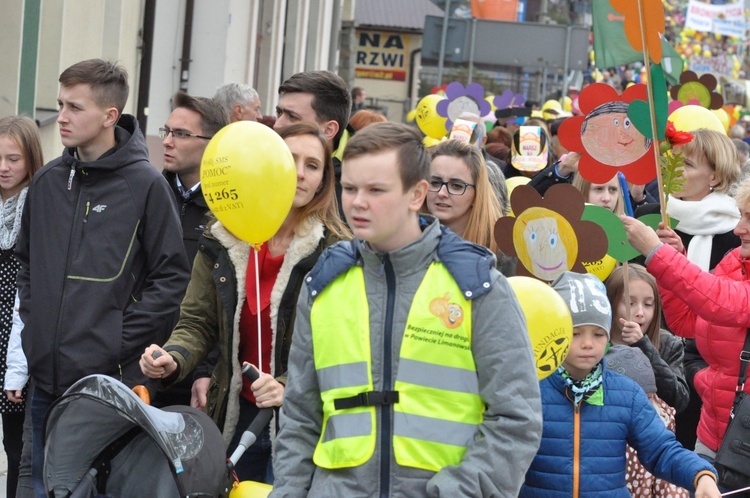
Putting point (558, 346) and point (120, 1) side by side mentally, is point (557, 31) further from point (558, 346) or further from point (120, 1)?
point (558, 346)

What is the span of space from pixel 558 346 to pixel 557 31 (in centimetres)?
1730

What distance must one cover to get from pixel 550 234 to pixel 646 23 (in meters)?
1.04

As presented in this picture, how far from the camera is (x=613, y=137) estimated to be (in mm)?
5297

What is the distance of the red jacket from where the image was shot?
4.75m

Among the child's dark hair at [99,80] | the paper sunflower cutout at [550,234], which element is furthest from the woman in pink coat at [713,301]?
the child's dark hair at [99,80]

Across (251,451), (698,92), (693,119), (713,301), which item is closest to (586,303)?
(713,301)

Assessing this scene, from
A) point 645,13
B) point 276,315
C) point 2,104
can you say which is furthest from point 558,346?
point 2,104

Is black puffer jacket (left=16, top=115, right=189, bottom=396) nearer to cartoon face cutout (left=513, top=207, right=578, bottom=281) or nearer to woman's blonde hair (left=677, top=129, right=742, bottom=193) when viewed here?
cartoon face cutout (left=513, top=207, right=578, bottom=281)

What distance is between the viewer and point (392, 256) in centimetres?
323

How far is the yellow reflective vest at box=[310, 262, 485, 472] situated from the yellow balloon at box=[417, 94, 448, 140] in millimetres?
10028

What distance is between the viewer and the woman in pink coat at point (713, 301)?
4.75 meters

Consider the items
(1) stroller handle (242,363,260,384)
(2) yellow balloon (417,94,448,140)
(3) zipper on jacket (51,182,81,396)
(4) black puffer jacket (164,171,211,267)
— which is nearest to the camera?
(1) stroller handle (242,363,260,384)

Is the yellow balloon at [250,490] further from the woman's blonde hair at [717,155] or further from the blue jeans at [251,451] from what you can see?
the woman's blonde hair at [717,155]

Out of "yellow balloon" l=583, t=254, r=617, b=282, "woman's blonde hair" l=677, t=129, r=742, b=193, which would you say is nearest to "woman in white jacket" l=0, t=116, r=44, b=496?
"yellow balloon" l=583, t=254, r=617, b=282
